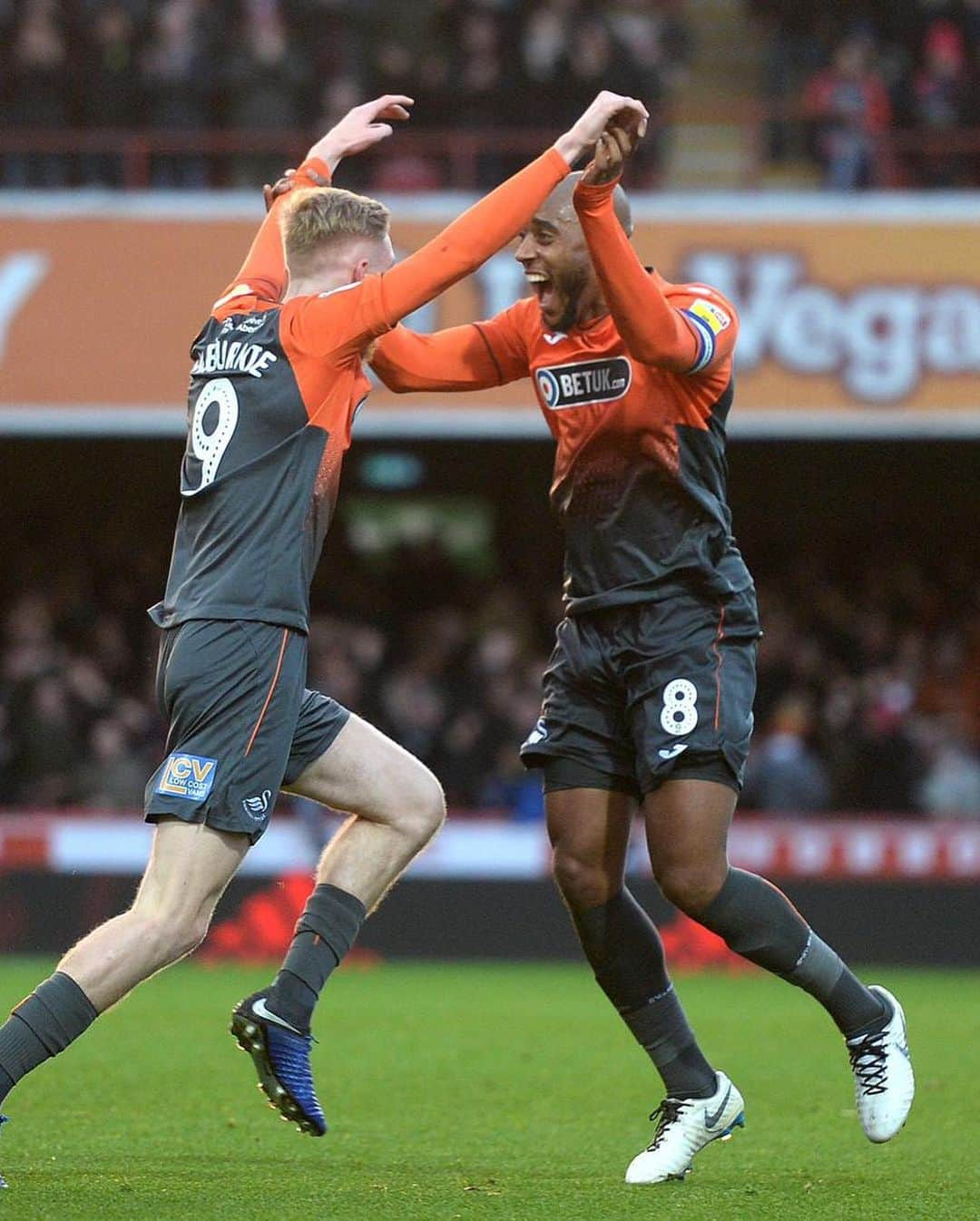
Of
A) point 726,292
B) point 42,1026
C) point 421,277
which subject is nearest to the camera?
point 42,1026

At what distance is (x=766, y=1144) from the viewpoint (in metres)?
6.02

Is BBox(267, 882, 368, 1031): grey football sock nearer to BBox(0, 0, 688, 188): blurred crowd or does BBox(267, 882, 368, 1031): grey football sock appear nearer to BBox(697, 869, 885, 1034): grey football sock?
BBox(697, 869, 885, 1034): grey football sock

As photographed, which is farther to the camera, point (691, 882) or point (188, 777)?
point (691, 882)

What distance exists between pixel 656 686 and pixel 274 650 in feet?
3.22

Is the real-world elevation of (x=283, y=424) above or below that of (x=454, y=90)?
above

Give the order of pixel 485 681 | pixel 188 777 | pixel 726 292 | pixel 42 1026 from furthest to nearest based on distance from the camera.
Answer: pixel 485 681
pixel 726 292
pixel 188 777
pixel 42 1026

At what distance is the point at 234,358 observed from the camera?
5.25 m

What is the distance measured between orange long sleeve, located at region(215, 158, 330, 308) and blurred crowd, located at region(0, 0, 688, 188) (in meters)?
9.34

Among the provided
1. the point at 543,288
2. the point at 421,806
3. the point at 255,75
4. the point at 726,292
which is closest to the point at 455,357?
the point at 543,288

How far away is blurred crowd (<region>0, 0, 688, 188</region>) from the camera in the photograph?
15.1m

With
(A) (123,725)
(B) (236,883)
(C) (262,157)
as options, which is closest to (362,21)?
(C) (262,157)

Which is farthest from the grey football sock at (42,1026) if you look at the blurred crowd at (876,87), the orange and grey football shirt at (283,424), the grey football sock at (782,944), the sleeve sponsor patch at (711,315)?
the blurred crowd at (876,87)

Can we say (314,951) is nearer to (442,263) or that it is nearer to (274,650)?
(274,650)

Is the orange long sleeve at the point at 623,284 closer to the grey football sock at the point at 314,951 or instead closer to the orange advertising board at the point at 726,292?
A: the grey football sock at the point at 314,951
